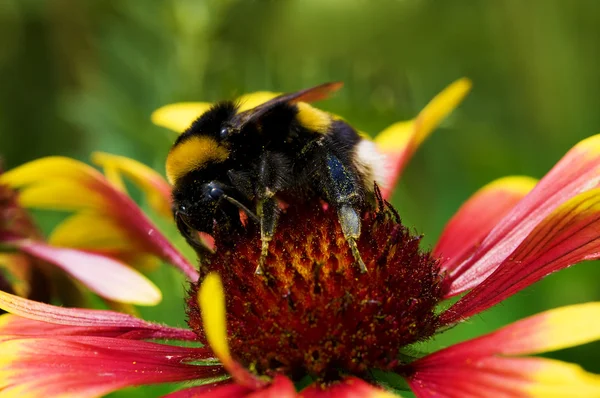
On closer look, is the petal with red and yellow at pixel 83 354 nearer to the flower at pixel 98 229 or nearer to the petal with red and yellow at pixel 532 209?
the flower at pixel 98 229

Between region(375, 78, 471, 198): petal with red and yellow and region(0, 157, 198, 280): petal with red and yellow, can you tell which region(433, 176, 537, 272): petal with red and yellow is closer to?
region(375, 78, 471, 198): petal with red and yellow

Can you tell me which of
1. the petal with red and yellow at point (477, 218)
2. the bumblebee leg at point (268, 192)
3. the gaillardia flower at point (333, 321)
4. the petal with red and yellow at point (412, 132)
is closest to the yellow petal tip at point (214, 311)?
the gaillardia flower at point (333, 321)

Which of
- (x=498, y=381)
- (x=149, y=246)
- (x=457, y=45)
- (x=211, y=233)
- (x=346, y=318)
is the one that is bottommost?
(x=498, y=381)

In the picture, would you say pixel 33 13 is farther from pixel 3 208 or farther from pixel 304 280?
pixel 304 280

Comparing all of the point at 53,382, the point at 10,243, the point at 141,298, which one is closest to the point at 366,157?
the point at 141,298

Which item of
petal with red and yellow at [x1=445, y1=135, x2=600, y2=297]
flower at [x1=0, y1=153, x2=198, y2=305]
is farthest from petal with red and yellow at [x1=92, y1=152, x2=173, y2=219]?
petal with red and yellow at [x1=445, y1=135, x2=600, y2=297]

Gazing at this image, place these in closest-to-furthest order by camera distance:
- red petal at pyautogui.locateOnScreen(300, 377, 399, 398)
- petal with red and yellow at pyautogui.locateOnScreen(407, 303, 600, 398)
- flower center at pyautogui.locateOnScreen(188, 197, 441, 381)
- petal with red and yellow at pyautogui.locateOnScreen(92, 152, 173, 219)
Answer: petal with red and yellow at pyautogui.locateOnScreen(407, 303, 600, 398), red petal at pyautogui.locateOnScreen(300, 377, 399, 398), flower center at pyautogui.locateOnScreen(188, 197, 441, 381), petal with red and yellow at pyautogui.locateOnScreen(92, 152, 173, 219)
